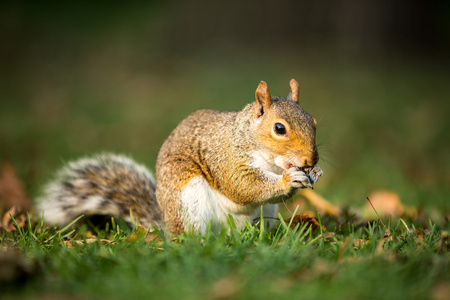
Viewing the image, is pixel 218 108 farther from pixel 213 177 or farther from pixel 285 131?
pixel 285 131

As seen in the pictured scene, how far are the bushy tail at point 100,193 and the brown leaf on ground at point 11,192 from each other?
403mm

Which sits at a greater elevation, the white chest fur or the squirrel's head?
the squirrel's head

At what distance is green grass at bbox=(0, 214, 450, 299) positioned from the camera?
1.44 meters

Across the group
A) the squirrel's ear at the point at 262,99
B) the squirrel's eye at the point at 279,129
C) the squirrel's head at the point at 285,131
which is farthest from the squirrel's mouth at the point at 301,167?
the squirrel's ear at the point at 262,99

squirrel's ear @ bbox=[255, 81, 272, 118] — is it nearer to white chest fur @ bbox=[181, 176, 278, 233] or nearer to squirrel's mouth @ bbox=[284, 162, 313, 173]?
squirrel's mouth @ bbox=[284, 162, 313, 173]

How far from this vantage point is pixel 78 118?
20.4 feet

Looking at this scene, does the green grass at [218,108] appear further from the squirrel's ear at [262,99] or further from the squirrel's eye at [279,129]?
the squirrel's ear at [262,99]

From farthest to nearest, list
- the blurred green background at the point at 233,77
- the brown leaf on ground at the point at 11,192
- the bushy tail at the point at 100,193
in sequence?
the blurred green background at the point at 233,77 < the brown leaf on ground at the point at 11,192 < the bushy tail at the point at 100,193

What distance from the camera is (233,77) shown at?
800 centimetres

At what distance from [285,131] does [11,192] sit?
1.86 metres

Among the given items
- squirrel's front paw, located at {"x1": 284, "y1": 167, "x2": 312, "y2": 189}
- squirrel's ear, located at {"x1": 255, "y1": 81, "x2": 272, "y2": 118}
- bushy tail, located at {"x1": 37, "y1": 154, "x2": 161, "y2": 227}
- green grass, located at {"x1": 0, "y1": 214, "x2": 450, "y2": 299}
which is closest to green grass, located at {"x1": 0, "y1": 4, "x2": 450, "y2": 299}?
green grass, located at {"x1": 0, "y1": 214, "x2": 450, "y2": 299}

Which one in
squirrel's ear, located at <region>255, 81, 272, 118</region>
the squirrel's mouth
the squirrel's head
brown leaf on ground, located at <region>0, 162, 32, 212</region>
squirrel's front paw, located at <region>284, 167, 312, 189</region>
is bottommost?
brown leaf on ground, located at <region>0, 162, 32, 212</region>

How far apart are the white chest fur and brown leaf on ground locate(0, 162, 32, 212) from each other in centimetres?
119

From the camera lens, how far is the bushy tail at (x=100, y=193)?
8.23ft
